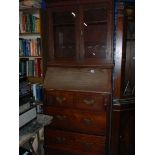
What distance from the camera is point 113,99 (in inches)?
86.0

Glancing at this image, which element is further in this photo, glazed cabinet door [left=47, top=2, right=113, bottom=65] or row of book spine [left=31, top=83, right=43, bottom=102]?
row of book spine [left=31, top=83, right=43, bottom=102]

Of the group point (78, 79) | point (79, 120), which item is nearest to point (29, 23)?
point (78, 79)

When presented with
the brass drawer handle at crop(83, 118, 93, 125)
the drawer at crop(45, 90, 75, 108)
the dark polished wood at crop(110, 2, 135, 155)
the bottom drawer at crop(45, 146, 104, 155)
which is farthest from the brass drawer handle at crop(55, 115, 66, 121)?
the dark polished wood at crop(110, 2, 135, 155)

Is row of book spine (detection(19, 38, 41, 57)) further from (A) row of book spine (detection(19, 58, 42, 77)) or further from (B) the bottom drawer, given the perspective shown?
(B) the bottom drawer

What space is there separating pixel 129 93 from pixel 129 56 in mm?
405

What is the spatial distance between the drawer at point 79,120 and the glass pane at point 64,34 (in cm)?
68

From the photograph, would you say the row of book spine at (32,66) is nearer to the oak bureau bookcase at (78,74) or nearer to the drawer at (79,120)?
the oak bureau bookcase at (78,74)

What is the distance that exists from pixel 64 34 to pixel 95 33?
390 millimetres

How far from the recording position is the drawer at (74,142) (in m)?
2.21

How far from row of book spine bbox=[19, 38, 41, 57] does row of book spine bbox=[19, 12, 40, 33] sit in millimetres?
129

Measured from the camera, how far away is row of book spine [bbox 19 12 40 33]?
2.65m

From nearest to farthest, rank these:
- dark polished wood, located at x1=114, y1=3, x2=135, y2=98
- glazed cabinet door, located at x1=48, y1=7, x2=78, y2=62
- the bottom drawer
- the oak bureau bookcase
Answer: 1. dark polished wood, located at x1=114, y1=3, x2=135, y2=98
2. the oak bureau bookcase
3. the bottom drawer
4. glazed cabinet door, located at x1=48, y1=7, x2=78, y2=62

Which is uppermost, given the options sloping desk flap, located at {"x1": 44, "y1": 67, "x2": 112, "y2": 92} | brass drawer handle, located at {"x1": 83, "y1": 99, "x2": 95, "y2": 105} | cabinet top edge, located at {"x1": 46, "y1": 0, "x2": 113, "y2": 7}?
cabinet top edge, located at {"x1": 46, "y1": 0, "x2": 113, "y2": 7}
